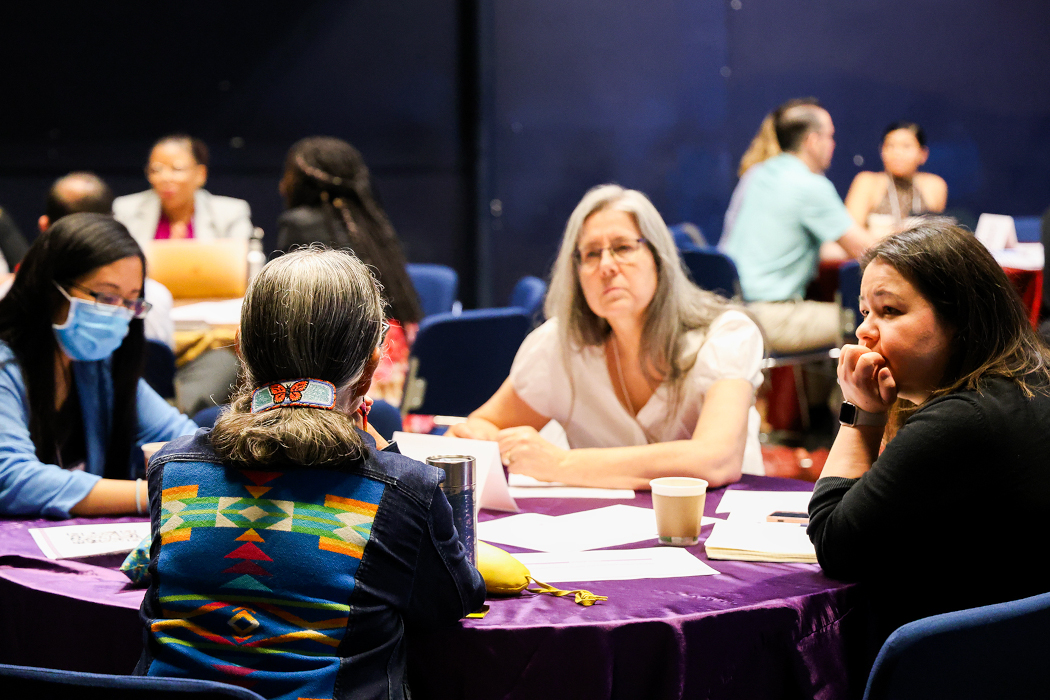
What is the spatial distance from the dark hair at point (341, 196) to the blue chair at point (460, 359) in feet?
3.77

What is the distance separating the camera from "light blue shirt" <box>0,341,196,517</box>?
1973 millimetres

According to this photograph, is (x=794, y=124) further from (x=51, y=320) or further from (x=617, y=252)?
(x=51, y=320)

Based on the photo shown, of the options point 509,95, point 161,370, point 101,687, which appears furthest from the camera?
point 509,95

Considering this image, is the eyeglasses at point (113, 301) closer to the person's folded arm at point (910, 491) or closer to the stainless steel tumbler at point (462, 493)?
the stainless steel tumbler at point (462, 493)

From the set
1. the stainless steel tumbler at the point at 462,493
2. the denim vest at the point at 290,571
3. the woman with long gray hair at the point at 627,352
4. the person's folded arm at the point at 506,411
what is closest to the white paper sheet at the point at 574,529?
the stainless steel tumbler at the point at 462,493

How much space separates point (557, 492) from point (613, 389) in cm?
52

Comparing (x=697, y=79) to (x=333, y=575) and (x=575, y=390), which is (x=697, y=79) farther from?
(x=333, y=575)

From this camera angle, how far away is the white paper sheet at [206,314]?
3.95 metres

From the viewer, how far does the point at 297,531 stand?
127cm

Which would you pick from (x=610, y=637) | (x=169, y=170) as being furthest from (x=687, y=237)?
(x=610, y=637)

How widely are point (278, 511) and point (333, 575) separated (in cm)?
11

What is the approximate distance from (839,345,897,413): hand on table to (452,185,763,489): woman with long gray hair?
0.61 meters

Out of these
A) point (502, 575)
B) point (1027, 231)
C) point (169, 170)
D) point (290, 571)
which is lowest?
point (502, 575)

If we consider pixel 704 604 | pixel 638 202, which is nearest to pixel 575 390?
pixel 638 202
